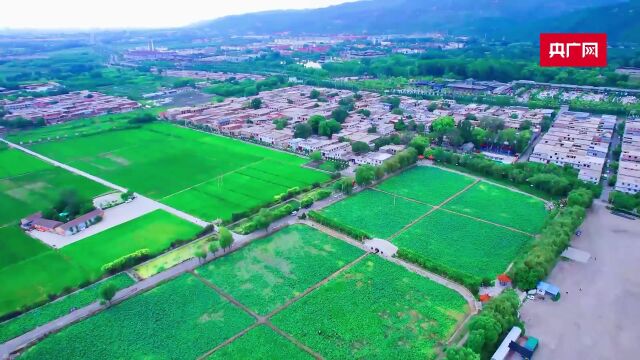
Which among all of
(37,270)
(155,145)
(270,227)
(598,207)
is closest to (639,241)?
(598,207)

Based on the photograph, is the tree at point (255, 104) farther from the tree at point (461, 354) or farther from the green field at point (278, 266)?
the tree at point (461, 354)

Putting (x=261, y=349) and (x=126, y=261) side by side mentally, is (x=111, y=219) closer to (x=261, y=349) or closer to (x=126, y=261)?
(x=126, y=261)

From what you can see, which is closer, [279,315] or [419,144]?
[279,315]

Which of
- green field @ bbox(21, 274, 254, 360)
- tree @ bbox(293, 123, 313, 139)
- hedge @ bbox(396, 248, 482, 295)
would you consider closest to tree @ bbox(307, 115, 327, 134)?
tree @ bbox(293, 123, 313, 139)

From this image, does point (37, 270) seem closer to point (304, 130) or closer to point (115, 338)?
point (115, 338)

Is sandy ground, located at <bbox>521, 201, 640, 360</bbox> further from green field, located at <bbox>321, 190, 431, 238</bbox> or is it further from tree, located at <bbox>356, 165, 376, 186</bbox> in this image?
tree, located at <bbox>356, 165, 376, 186</bbox>

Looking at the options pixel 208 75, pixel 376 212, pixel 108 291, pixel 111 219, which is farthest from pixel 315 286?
pixel 208 75
